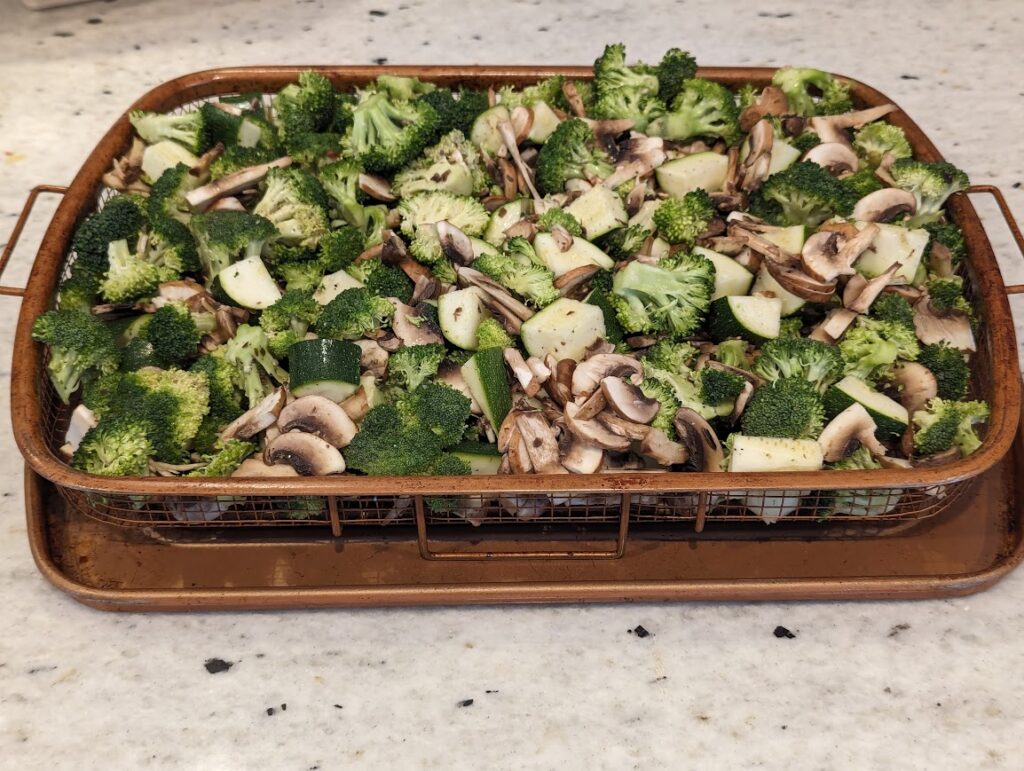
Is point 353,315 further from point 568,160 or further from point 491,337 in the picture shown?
Result: point 568,160

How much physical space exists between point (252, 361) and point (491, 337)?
1.47 feet

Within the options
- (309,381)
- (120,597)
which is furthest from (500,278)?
(120,597)

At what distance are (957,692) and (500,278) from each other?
1.05 metres

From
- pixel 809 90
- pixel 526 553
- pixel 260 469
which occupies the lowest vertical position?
pixel 526 553

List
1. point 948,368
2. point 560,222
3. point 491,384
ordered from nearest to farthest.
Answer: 1. point 491,384
2. point 948,368
3. point 560,222

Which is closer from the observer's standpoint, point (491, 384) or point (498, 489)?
point (498, 489)

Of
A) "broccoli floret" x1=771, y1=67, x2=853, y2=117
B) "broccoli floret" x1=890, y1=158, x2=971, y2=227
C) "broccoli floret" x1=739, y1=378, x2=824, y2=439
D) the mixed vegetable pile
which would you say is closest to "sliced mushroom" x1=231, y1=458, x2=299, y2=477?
the mixed vegetable pile

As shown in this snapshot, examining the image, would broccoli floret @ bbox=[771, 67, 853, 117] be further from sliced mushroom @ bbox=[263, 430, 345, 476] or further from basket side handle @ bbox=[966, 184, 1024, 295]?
sliced mushroom @ bbox=[263, 430, 345, 476]

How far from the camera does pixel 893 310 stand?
1766mm

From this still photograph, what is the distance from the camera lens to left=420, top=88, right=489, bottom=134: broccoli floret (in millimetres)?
2070

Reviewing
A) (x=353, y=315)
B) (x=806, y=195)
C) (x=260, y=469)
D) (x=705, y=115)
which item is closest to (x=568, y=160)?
(x=705, y=115)

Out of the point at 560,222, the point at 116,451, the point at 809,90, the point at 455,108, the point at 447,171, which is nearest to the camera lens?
the point at 116,451

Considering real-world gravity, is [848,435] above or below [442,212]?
below

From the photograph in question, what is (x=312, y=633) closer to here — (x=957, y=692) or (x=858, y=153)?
(x=957, y=692)
